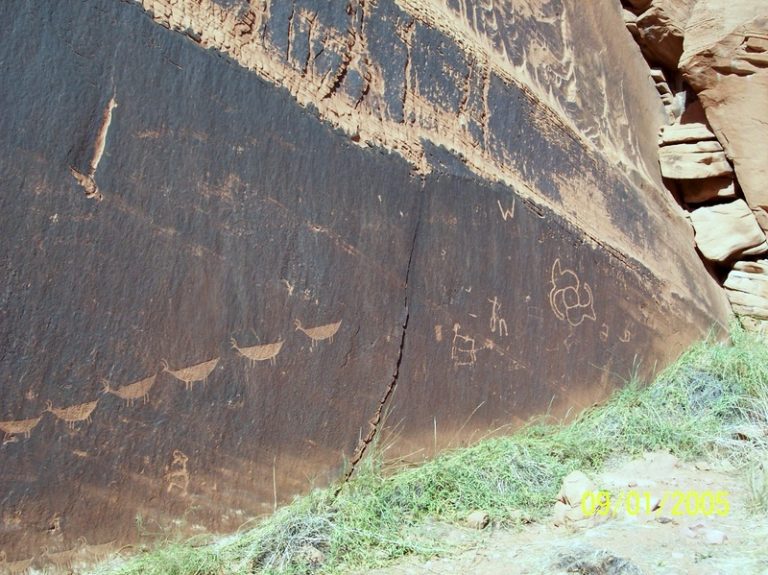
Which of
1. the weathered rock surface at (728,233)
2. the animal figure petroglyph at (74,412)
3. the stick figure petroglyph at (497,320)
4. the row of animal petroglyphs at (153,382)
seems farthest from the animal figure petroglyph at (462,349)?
the weathered rock surface at (728,233)

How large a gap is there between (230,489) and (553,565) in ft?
3.11

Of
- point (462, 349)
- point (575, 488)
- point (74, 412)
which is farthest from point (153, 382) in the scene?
point (575, 488)

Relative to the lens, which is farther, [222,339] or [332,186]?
[332,186]

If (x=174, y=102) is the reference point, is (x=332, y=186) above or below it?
below

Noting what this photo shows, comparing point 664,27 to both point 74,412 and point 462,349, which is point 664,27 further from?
point 74,412

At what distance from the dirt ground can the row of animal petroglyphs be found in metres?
0.73

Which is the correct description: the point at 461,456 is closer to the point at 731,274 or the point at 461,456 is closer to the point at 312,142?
the point at 312,142

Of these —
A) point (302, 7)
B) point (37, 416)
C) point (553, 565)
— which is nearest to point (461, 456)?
point (553, 565)

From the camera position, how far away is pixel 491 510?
8.64 ft

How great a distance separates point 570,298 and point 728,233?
1.75m

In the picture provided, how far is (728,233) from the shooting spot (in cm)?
478

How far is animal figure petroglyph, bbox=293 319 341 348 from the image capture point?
2.60 meters

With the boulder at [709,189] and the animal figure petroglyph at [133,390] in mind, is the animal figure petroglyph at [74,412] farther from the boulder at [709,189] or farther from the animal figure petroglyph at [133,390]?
the boulder at [709,189]
